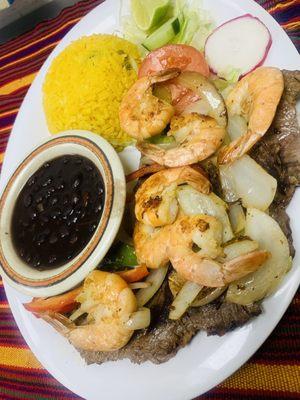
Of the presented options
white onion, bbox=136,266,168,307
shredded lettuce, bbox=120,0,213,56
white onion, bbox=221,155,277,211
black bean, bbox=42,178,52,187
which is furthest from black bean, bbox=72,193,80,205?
shredded lettuce, bbox=120,0,213,56

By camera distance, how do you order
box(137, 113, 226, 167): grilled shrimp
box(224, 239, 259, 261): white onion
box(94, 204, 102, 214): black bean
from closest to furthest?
box(224, 239, 259, 261): white onion < box(137, 113, 226, 167): grilled shrimp < box(94, 204, 102, 214): black bean

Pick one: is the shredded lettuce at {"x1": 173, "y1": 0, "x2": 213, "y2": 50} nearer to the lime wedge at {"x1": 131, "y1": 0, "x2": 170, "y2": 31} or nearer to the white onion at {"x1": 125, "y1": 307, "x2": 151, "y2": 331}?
the lime wedge at {"x1": 131, "y1": 0, "x2": 170, "y2": 31}

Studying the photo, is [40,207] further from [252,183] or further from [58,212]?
[252,183]

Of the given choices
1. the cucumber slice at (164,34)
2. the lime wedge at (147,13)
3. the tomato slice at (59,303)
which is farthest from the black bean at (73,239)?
the lime wedge at (147,13)

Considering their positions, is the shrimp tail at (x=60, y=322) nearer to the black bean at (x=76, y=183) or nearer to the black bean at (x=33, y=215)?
the black bean at (x=33, y=215)

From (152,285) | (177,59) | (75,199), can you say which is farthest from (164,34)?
(152,285)

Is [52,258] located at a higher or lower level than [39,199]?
lower
